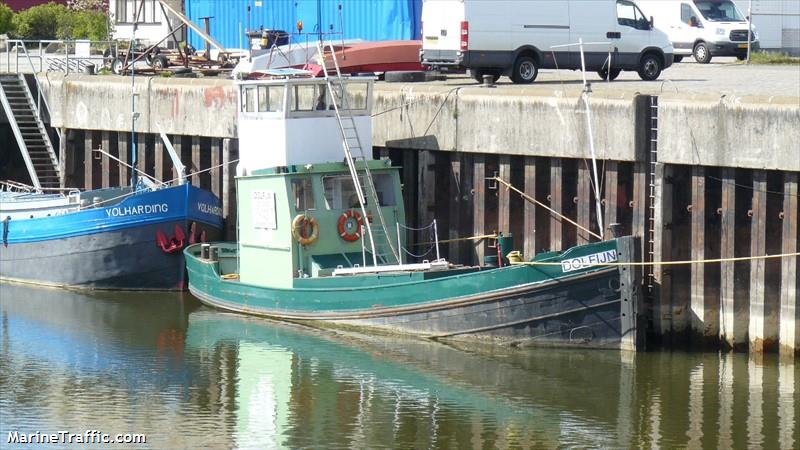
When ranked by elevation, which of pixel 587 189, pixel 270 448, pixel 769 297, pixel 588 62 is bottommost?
pixel 270 448

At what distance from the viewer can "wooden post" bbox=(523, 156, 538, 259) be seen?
21.9 metres

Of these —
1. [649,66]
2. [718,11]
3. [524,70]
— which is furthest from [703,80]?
[718,11]

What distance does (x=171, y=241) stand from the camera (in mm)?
25453

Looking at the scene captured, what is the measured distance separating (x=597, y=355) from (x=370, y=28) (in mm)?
19530

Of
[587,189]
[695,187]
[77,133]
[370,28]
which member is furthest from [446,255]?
[370,28]

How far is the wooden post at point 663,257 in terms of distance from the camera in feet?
66.3

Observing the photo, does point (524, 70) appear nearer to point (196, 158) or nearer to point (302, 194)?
point (196, 158)

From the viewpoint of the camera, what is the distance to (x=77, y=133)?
3033 centimetres

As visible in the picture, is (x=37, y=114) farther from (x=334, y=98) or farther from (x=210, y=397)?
(x=210, y=397)

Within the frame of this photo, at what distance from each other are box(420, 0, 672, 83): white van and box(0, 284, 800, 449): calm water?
6.93 metres

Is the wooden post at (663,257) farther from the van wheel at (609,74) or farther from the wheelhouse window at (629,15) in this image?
the wheelhouse window at (629,15)

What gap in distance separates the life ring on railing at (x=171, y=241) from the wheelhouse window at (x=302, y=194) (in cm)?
392

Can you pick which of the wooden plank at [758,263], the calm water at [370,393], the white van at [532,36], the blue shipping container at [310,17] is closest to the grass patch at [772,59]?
the blue shipping container at [310,17]

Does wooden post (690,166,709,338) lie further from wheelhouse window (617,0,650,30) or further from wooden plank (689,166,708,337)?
wheelhouse window (617,0,650,30)
